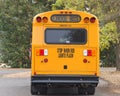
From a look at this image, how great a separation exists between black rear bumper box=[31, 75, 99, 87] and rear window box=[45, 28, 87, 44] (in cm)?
119

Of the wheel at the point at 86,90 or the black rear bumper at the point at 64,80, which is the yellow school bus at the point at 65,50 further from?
the wheel at the point at 86,90

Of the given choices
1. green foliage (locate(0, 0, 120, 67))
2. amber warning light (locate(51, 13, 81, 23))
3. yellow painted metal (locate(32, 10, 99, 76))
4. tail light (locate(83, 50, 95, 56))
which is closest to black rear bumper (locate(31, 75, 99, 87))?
yellow painted metal (locate(32, 10, 99, 76))

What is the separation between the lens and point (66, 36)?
14789mm

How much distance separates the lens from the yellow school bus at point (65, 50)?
14500 mm

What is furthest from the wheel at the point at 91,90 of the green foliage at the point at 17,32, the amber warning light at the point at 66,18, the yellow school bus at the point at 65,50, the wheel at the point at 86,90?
the green foliage at the point at 17,32

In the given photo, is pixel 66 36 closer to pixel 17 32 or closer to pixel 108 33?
pixel 108 33

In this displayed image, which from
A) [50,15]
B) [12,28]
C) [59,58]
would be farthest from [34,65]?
[12,28]

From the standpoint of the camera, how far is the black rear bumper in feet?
47.2

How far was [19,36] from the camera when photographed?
3797 centimetres

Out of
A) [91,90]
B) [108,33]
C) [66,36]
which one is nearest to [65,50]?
[66,36]

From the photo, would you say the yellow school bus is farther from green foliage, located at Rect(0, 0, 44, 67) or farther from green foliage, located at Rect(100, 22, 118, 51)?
green foliage, located at Rect(0, 0, 44, 67)

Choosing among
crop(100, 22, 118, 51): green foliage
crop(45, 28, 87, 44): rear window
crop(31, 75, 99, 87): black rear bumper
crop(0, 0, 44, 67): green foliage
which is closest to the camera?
crop(31, 75, 99, 87): black rear bumper

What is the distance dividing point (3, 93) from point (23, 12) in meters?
23.0

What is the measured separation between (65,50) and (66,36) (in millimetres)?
479
